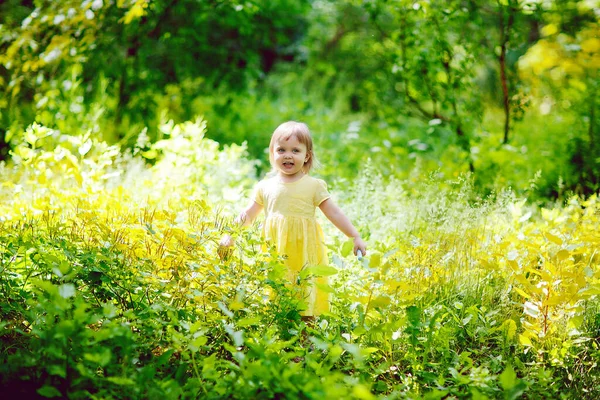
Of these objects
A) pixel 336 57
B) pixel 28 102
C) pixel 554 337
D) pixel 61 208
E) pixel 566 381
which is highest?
pixel 336 57

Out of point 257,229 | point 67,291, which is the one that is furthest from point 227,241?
point 67,291

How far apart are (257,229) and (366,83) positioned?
4.80 m

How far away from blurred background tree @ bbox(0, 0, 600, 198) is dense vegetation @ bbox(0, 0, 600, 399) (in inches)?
1.4

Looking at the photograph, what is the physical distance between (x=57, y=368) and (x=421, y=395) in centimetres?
139

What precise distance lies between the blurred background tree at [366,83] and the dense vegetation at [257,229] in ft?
0.11

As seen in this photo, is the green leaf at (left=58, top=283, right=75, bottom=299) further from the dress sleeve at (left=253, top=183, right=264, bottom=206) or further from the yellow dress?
the dress sleeve at (left=253, top=183, right=264, bottom=206)

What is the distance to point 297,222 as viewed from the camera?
2.80 m

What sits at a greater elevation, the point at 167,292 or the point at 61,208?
the point at 61,208

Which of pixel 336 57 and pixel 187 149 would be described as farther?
pixel 336 57

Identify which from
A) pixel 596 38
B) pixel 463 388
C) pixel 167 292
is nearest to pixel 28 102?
pixel 167 292

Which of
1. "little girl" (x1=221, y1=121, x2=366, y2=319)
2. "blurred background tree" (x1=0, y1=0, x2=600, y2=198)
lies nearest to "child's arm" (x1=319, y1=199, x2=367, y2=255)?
"little girl" (x1=221, y1=121, x2=366, y2=319)

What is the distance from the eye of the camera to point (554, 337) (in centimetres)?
248

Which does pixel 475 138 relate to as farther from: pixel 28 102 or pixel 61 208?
pixel 28 102

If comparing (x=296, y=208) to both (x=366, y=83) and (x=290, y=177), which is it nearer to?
(x=290, y=177)
